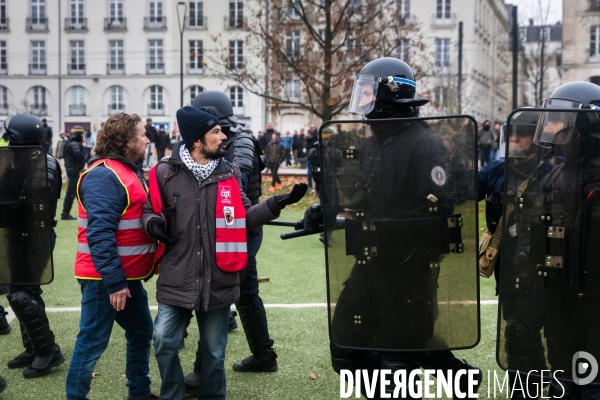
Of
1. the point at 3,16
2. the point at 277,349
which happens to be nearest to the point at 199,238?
the point at 277,349

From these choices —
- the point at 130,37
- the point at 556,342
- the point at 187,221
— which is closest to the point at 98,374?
the point at 187,221

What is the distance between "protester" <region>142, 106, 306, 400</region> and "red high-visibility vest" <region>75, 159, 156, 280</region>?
0.60ft

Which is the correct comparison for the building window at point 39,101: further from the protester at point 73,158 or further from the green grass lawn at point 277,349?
the green grass lawn at point 277,349

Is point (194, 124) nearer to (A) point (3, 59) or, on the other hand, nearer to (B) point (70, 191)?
(B) point (70, 191)

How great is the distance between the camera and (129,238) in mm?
4102

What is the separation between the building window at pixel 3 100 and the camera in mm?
53812

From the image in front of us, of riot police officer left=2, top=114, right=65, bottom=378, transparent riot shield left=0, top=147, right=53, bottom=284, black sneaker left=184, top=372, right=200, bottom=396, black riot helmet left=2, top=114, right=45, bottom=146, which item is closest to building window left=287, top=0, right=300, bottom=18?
black riot helmet left=2, top=114, right=45, bottom=146

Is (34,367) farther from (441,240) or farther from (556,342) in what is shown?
(556,342)

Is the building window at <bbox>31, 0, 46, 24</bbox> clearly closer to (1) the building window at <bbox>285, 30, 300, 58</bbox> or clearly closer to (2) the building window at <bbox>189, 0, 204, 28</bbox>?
(2) the building window at <bbox>189, 0, 204, 28</bbox>

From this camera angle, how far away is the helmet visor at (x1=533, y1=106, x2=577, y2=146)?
10.2 feet

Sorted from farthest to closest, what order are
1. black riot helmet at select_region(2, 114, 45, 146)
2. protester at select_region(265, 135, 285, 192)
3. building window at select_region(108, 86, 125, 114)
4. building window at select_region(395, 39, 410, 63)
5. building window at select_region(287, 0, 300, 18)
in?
building window at select_region(108, 86, 125, 114) < protester at select_region(265, 135, 285, 192) < building window at select_region(395, 39, 410, 63) < building window at select_region(287, 0, 300, 18) < black riot helmet at select_region(2, 114, 45, 146)

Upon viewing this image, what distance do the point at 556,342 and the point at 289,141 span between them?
3065cm

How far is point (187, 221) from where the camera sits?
12.6 feet

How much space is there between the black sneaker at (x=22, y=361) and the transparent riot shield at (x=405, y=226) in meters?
2.92
